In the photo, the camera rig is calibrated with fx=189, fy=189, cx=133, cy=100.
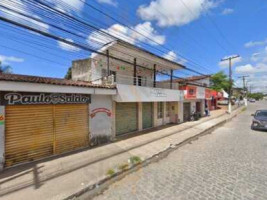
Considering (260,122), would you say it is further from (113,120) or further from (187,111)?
(113,120)

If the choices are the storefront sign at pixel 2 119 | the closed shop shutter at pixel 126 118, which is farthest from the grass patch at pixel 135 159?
the storefront sign at pixel 2 119

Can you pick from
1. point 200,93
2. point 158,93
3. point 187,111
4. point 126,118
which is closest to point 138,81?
point 158,93

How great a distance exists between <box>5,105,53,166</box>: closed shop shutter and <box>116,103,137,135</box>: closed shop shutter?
15.0ft

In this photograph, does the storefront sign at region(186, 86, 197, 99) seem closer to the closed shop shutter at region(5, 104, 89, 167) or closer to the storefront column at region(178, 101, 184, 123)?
the storefront column at region(178, 101, 184, 123)

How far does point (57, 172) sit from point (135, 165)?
2625 mm

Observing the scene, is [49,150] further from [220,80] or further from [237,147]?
[220,80]

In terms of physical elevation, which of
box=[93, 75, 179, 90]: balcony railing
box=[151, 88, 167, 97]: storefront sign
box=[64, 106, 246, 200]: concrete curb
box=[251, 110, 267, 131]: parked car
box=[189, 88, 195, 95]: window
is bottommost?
box=[64, 106, 246, 200]: concrete curb

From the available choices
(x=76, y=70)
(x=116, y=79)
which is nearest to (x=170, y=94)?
(x=116, y=79)

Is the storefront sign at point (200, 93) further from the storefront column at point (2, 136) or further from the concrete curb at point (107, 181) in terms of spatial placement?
the storefront column at point (2, 136)

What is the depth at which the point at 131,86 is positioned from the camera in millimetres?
10836

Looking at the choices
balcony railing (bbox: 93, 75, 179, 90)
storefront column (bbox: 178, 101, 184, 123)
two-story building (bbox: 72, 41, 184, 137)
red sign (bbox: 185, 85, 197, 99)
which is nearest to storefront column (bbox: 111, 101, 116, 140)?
two-story building (bbox: 72, 41, 184, 137)

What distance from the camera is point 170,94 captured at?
49.9 feet

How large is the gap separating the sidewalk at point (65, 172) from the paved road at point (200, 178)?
2.80ft

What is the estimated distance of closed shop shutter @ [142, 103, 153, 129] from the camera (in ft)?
45.8
